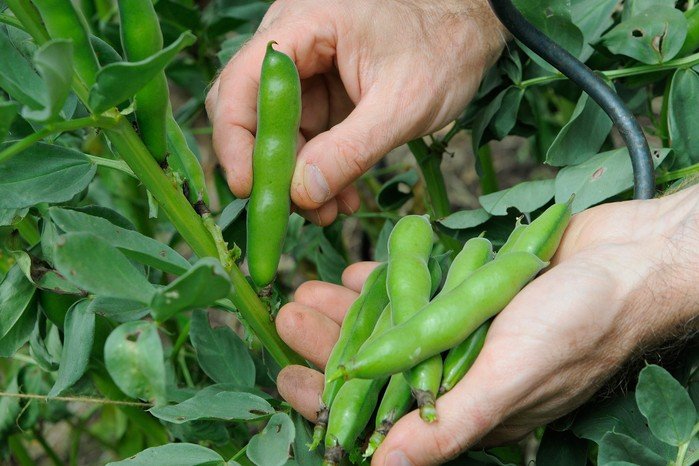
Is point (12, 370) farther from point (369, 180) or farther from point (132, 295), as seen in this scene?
point (132, 295)

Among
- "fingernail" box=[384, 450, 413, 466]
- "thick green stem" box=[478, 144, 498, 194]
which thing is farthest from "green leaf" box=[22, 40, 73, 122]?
"thick green stem" box=[478, 144, 498, 194]

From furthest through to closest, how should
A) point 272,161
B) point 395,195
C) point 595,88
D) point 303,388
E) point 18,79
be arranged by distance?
point 395,195, point 595,88, point 272,161, point 303,388, point 18,79

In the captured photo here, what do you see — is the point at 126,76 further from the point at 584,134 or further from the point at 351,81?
the point at 584,134

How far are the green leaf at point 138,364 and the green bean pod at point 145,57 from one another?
1.00ft

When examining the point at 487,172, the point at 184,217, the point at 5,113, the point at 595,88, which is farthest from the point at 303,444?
the point at 487,172

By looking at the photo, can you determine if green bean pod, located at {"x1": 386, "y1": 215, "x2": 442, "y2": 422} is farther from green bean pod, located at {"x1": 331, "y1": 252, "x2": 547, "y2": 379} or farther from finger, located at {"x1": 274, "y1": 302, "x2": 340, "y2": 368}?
finger, located at {"x1": 274, "y1": 302, "x2": 340, "y2": 368}

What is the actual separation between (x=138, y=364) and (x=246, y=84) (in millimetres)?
666

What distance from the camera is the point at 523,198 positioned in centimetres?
129

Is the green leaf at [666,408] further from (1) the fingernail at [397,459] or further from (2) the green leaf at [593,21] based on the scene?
(2) the green leaf at [593,21]

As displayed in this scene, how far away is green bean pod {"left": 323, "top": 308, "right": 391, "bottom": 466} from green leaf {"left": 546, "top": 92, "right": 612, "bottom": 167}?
57cm

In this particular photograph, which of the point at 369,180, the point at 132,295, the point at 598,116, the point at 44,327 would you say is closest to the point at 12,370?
the point at 44,327

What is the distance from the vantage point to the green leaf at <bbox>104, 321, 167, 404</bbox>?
681 mm

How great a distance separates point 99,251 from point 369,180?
4.74 ft

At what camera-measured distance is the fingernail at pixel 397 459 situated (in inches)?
33.5
